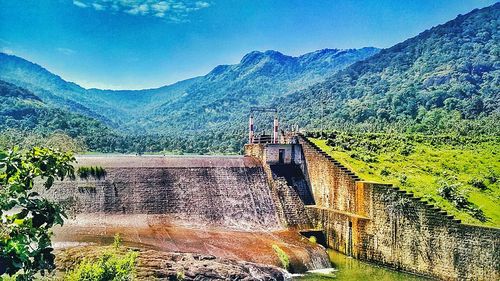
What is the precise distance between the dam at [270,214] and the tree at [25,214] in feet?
44.8

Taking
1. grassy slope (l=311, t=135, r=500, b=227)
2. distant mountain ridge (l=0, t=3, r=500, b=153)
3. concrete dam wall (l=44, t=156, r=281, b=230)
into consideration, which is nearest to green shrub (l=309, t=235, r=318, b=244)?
concrete dam wall (l=44, t=156, r=281, b=230)

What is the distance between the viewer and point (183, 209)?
85.9 ft

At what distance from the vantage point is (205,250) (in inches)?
824

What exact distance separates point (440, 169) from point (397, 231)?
8.84 m

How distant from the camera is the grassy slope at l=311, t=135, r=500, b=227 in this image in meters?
23.6

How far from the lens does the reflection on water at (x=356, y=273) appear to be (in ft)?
67.6

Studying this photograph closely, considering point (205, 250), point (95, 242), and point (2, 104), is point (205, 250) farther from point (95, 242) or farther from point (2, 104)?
point (2, 104)

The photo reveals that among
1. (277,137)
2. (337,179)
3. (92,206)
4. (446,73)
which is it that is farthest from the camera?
(446,73)

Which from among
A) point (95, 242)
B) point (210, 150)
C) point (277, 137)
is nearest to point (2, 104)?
point (210, 150)

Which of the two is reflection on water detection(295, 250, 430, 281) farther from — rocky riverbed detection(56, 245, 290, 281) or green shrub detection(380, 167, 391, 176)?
green shrub detection(380, 167, 391, 176)

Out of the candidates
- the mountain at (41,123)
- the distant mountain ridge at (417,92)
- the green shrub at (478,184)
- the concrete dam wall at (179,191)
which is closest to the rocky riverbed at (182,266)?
the concrete dam wall at (179,191)

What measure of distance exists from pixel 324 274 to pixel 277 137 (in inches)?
538

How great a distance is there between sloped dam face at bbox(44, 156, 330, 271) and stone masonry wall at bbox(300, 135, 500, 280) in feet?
6.85

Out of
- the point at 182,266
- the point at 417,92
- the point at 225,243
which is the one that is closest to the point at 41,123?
the point at 417,92
